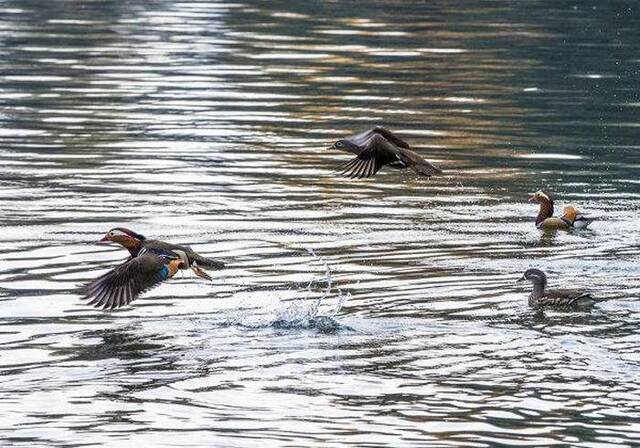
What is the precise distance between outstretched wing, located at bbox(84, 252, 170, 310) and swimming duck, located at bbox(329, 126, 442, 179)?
226cm

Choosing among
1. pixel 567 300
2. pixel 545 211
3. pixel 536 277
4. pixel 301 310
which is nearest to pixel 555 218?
pixel 545 211

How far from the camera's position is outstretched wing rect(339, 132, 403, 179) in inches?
717

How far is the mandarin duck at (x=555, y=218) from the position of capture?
22031 mm

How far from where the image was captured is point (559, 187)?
25.8m

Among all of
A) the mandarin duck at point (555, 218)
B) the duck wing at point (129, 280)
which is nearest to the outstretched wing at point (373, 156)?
the duck wing at point (129, 280)

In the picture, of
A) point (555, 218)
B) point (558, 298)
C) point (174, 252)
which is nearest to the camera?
point (174, 252)

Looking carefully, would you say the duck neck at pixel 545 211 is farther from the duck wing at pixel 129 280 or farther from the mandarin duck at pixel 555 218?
the duck wing at pixel 129 280

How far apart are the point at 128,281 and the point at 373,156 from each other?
292 centimetres

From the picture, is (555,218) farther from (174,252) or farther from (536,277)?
(174,252)

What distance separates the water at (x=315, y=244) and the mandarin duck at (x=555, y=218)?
19cm

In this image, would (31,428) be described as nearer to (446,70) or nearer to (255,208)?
(255,208)

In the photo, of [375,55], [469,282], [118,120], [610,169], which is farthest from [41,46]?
[469,282]

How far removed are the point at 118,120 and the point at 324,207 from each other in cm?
878

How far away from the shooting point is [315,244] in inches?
840
